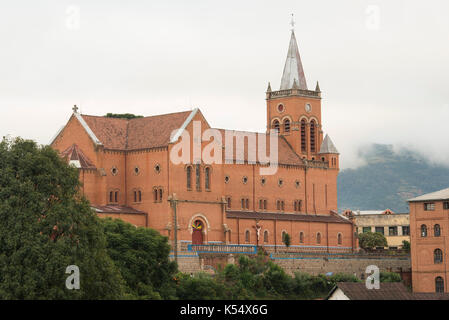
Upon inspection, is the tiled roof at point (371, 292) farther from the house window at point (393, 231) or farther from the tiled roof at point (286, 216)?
the house window at point (393, 231)

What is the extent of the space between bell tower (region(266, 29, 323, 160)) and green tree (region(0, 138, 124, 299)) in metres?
69.9

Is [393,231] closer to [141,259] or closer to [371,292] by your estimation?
[371,292]

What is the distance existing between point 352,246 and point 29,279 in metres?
76.2

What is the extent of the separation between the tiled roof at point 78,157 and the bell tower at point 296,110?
105 feet

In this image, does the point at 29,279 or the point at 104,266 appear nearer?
the point at 29,279

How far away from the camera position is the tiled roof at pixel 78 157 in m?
108

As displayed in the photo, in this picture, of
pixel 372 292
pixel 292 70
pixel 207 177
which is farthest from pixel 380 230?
pixel 372 292

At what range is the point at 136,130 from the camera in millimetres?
114750

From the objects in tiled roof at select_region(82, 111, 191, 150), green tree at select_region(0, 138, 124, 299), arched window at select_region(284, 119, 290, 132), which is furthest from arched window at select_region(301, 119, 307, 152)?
green tree at select_region(0, 138, 124, 299)
